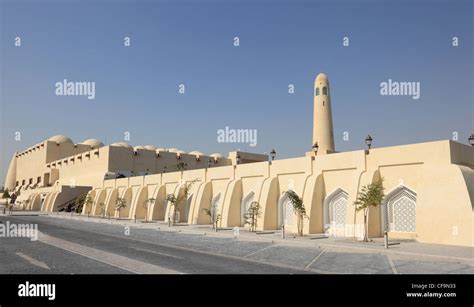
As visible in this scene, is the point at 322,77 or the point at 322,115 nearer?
the point at 322,115

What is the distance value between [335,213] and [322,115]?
742 inches

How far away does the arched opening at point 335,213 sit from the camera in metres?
24.6

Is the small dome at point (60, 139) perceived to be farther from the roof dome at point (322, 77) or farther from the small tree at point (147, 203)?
the roof dome at point (322, 77)

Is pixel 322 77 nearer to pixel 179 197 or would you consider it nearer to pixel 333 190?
pixel 179 197

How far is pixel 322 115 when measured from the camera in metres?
41.9

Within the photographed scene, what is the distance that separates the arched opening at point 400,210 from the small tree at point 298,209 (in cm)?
504

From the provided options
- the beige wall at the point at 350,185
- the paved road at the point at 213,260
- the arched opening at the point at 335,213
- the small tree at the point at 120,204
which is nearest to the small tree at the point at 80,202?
the small tree at the point at 120,204

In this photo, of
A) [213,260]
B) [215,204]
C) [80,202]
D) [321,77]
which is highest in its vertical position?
[321,77]

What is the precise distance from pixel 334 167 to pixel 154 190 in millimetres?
25371

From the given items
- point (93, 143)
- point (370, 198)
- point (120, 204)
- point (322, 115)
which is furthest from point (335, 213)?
point (93, 143)

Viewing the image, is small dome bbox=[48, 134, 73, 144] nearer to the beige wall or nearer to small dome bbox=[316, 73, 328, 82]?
the beige wall
